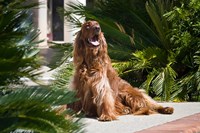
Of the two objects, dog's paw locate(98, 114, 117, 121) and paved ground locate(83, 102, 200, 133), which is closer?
paved ground locate(83, 102, 200, 133)

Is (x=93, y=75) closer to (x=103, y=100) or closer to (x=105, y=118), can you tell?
(x=103, y=100)

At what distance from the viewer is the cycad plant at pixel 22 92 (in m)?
3.51

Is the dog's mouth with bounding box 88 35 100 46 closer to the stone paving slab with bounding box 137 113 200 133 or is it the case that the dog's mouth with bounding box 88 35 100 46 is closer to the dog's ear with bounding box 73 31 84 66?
the dog's ear with bounding box 73 31 84 66

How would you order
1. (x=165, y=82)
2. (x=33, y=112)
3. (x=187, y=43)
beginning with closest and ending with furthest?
(x=33, y=112), (x=165, y=82), (x=187, y=43)

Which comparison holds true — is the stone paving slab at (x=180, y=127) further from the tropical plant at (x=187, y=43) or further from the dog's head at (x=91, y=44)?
the tropical plant at (x=187, y=43)

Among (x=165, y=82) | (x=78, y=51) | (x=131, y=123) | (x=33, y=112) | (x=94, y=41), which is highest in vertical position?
(x=94, y=41)

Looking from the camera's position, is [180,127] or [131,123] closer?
[180,127]

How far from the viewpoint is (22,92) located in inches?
143

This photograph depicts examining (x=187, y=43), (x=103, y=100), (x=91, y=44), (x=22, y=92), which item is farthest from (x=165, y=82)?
(x=22, y=92)

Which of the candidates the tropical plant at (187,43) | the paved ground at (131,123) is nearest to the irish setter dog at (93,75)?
the paved ground at (131,123)

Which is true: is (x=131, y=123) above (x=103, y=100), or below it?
below

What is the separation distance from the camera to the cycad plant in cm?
351

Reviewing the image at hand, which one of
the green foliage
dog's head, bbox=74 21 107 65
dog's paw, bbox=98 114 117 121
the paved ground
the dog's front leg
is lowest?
the paved ground

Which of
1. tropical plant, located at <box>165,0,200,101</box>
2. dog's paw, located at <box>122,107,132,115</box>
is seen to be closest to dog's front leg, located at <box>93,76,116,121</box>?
dog's paw, located at <box>122,107,132,115</box>
